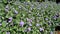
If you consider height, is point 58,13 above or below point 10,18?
below

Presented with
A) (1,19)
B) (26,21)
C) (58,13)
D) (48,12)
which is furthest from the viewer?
(58,13)

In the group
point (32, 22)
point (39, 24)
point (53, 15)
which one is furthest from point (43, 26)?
point (53, 15)

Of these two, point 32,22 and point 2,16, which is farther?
point 32,22

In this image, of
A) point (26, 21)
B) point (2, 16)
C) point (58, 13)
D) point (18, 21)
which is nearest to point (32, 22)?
point (26, 21)

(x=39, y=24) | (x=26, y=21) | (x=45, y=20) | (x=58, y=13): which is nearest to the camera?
(x=26, y=21)

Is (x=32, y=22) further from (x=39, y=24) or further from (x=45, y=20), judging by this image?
(x=45, y=20)

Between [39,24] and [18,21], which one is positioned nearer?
[18,21]

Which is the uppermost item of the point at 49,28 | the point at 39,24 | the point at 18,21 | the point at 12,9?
the point at 12,9

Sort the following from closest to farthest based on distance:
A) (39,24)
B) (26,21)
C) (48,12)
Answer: (26,21)
(39,24)
(48,12)

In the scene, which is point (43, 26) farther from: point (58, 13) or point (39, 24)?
point (58, 13)
